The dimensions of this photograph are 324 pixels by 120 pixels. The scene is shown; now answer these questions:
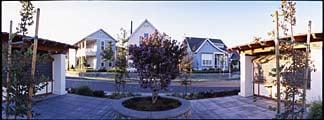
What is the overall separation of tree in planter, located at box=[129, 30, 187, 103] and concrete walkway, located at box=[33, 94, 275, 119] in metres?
1.33

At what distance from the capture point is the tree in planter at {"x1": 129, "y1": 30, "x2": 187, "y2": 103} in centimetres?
705

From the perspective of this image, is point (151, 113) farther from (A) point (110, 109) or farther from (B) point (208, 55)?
(B) point (208, 55)

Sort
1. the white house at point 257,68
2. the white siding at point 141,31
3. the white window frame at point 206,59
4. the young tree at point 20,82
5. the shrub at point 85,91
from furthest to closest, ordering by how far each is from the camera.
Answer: the white window frame at point 206,59 → the white siding at point 141,31 → the shrub at point 85,91 → the white house at point 257,68 → the young tree at point 20,82

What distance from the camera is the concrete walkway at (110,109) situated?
7464 millimetres

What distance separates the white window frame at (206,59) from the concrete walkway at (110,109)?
73.9ft

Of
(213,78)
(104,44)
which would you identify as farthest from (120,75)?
(104,44)

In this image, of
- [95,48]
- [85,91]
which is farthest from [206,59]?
[85,91]

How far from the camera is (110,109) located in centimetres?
843

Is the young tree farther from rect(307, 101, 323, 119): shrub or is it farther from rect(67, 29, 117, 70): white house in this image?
rect(67, 29, 117, 70): white house

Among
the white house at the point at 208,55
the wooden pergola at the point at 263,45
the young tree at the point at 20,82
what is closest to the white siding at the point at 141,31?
the white house at the point at 208,55

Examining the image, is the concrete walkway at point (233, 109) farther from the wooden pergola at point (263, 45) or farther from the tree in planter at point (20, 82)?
the tree in planter at point (20, 82)

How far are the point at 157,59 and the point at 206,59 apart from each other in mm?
26557

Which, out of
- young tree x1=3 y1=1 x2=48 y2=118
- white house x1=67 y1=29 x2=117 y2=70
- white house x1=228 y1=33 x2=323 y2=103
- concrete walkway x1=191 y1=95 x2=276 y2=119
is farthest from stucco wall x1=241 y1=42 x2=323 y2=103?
white house x1=67 y1=29 x2=117 y2=70

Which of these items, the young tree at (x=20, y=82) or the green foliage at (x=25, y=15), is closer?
the young tree at (x=20, y=82)
